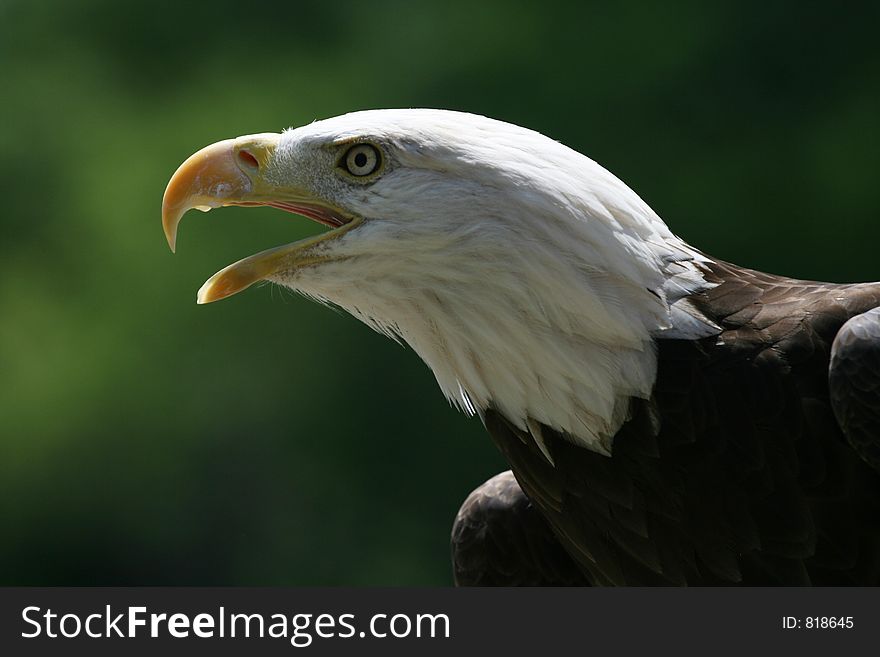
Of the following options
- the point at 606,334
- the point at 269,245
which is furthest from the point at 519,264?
the point at 269,245

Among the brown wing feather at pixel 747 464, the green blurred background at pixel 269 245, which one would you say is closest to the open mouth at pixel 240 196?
the brown wing feather at pixel 747 464

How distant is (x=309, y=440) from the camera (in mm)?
7141

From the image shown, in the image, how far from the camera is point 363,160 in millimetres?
2154

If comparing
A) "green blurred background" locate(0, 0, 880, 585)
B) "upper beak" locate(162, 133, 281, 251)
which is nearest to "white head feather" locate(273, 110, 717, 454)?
"upper beak" locate(162, 133, 281, 251)

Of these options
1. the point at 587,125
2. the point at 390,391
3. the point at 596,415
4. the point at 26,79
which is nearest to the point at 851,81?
the point at 587,125

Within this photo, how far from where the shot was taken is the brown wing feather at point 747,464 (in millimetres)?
2025

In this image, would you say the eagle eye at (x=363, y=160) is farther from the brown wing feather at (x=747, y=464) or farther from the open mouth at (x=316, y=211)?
the brown wing feather at (x=747, y=464)

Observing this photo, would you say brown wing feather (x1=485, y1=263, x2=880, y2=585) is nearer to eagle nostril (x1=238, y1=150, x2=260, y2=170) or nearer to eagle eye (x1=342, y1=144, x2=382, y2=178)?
eagle eye (x1=342, y1=144, x2=382, y2=178)

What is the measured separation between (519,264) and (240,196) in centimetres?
50

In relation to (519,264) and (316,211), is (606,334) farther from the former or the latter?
(316,211)

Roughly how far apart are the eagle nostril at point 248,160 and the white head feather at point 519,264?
0.13 m

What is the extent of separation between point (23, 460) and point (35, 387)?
0.46 meters

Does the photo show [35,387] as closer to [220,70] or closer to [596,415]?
[220,70]

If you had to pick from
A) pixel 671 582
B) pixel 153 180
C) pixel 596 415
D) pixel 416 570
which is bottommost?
pixel 671 582
